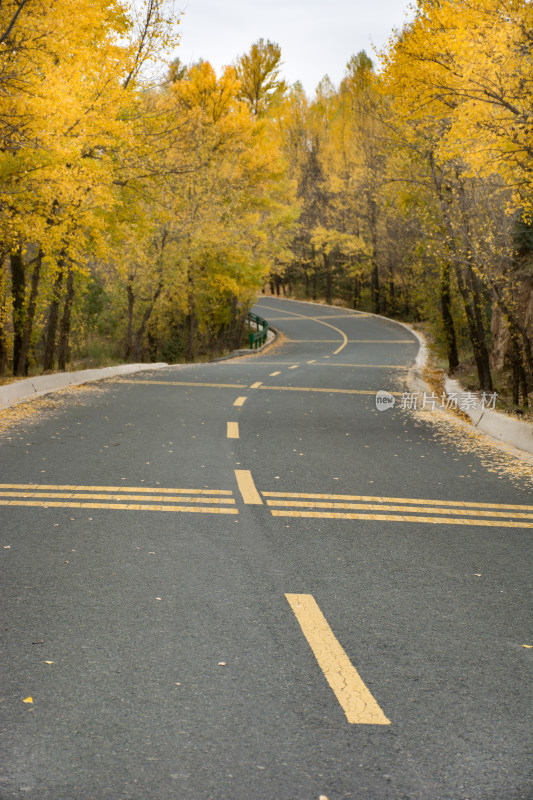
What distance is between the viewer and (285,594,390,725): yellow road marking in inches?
133

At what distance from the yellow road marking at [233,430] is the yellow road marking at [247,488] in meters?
2.16

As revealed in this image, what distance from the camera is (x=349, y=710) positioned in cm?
339

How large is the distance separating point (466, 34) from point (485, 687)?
9358 mm

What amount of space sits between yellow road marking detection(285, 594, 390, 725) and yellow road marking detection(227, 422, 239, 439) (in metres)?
5.94

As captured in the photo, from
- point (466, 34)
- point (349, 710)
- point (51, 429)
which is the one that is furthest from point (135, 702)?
point (466, 34)

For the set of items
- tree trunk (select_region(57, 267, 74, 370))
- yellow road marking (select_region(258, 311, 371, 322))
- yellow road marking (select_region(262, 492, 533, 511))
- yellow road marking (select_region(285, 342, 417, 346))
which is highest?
tree trunk (select_region(57, 267, 74, 370))

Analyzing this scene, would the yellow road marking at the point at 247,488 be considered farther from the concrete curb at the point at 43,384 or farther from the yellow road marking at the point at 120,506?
the concrete curb at the point at 43,384

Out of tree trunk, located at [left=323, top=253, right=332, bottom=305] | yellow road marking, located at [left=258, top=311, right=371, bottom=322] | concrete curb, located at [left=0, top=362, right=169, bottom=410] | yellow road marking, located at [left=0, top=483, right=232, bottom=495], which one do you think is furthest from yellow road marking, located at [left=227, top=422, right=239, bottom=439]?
tree trunk, located at [left=323, top=253, right=332, bottom=305]

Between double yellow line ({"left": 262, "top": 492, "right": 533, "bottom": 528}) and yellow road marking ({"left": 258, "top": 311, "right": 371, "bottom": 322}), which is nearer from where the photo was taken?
double yellow line ({"left": 262, "top": 492, "right": 533, "bottom": 528})

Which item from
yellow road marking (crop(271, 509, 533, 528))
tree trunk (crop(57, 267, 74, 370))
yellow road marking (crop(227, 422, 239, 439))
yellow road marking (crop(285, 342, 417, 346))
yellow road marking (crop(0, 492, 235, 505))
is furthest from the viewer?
yellow road marking (crop(285, 342, 417, 346))

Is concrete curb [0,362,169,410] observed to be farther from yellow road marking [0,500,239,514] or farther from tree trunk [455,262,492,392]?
tree trunk [455,262,492,392]

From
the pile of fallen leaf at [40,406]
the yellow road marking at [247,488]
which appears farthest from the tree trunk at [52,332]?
the yellow road marking at [247,488]

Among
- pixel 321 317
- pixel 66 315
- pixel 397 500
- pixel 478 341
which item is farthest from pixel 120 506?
pixel 321 317

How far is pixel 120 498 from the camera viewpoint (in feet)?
23.3
